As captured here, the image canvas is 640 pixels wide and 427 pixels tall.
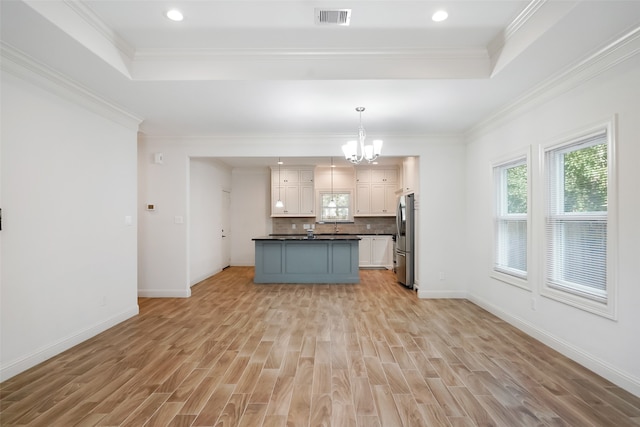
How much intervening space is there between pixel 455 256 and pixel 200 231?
4.92 m

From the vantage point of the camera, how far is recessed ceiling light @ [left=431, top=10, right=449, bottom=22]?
2377 mm

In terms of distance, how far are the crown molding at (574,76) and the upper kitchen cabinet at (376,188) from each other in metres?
4.23

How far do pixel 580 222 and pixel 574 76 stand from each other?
4.33 feet

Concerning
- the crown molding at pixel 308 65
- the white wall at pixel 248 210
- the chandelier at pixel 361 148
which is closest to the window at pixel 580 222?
the crown molding at pixel 308 65

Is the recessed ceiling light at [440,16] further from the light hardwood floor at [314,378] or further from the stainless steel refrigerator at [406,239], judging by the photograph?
the stainless steel refrigerator at [406,239]

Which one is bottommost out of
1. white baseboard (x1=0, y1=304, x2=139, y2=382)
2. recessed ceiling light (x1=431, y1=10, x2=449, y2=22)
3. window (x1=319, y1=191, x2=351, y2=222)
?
white baseboard (x1=0, y1=304, x2=139, y2=382)

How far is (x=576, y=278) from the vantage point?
114 inches

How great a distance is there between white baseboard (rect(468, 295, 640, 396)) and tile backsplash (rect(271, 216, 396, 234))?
4.66 m

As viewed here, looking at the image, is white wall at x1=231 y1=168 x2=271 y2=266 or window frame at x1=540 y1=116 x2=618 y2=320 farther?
white wall at x1=231 y1=168 x2=271 y2=266

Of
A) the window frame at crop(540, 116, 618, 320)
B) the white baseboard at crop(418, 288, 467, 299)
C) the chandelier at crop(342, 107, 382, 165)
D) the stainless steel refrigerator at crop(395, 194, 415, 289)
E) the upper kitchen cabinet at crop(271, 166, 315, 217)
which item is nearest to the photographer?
the window frame at crop(540, 116, 618, 320)

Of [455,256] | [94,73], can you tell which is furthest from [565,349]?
[94,73]

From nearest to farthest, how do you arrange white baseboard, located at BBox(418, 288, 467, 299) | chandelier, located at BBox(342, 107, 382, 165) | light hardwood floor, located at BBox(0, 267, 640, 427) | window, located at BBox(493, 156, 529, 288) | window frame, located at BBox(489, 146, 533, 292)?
light hardwood floor, located at BBox(0, 267, 640, 427) → window frame, located at BBox(489, 146, 533, 292) → window, located at BBox(493, 156, 529, 288) → chandelier, located at BBox(342, 107, 382, 165) → white baseboard, located at BBox(418, 288, 467, 299)

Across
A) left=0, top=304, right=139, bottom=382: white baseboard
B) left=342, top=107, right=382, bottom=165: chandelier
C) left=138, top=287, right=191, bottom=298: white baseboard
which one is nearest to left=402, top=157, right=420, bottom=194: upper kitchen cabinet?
left=342, top=107, right=382, bottom=165: chandelier

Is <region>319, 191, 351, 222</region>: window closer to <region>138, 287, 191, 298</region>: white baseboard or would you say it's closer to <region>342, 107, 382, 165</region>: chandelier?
<region>138, 287, 191, 298</region>: white baseboard
